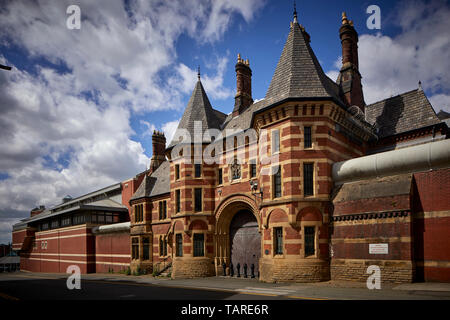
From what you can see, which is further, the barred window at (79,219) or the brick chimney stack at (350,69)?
the barred window at (79,219)

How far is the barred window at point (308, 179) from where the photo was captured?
2000 centimetres

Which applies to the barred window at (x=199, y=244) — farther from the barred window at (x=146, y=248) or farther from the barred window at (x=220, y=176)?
the barred window at (x=146, y=248)

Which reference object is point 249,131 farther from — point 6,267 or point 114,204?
point 6,267

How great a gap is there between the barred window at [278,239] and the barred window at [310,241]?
1.55m

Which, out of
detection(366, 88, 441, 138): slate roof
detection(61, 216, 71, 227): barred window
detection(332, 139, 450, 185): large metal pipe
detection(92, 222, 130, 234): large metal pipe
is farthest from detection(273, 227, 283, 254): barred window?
detection(61, 216, 71, 227): barred window

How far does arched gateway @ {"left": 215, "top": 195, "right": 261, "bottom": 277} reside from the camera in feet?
81.8

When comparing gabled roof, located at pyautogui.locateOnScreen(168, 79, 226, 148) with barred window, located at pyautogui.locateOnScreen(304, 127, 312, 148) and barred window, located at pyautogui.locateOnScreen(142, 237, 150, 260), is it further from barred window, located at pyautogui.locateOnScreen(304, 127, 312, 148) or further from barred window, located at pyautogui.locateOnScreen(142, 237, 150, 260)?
barred window, located at pyautogui.locateOnScreen(142, 237, 150, 260)

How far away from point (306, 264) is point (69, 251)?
3794cm

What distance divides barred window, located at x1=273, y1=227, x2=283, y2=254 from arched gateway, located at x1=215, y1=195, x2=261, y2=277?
3.91 meters

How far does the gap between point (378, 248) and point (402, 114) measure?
474 inches

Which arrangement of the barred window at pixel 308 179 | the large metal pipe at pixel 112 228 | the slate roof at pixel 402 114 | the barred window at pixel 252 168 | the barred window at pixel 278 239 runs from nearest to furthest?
the barred window at pixel 308 179 < the barred window at pixel 278 239 < the slate roof at pixel 402 114 < the barred window at pixel 252 168 < the large metal pipe at pixel 112 228

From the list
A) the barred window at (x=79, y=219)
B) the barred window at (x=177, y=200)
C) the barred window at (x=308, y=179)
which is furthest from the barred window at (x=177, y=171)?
the barred window at (x=79, y=219)

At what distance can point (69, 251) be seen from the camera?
45781 mm
